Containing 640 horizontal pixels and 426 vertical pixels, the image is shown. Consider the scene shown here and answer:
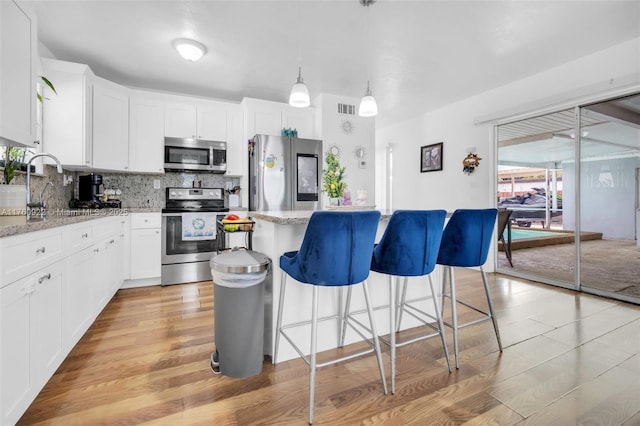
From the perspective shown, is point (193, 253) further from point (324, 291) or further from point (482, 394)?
point (482, 394)

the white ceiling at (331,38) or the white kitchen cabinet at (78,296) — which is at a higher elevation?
the white ceiling at (331,38)

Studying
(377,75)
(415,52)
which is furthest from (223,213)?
(415,52)

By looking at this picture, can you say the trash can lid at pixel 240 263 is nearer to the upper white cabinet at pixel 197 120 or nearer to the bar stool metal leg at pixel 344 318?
the bar stool metal leg at pixel 344 318

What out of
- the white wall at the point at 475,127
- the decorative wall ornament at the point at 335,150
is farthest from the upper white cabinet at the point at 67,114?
the white wall at the point at 475,127

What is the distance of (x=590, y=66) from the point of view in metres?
3.32

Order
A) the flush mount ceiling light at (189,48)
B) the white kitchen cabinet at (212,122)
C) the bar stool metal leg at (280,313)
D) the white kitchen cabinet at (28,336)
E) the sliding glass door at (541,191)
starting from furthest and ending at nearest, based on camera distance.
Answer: the white kitchen cabinet at (212,122) < the sliding glass door at (541,191) < the flush mount ceiling light at (189,48) < the bar stool metal leg at (280,313) < the white kitchen cabinet at (28,336)

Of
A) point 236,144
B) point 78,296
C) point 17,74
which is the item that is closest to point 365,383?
point 78,296

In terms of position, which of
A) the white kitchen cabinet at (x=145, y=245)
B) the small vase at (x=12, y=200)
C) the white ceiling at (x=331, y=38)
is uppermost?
the white ceiling at (x=331, y=38)

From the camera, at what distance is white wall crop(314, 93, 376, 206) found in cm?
451

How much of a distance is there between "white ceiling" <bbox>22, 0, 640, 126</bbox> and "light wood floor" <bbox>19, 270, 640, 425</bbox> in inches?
96.0

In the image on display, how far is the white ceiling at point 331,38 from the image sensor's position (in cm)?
253

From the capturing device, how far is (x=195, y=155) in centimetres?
408

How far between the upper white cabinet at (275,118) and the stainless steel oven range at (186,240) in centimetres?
128

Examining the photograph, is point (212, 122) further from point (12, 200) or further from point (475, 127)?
point (475, 127)
